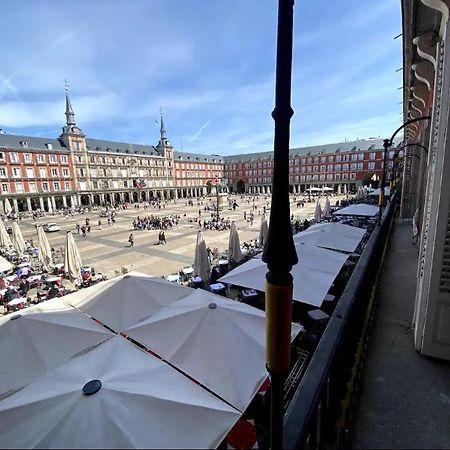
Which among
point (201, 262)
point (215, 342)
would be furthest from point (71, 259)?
point (215, 342)

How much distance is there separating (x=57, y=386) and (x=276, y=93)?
434 cm

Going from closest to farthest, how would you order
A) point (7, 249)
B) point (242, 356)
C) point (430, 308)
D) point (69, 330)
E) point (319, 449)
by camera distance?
1. point (319, 449)
2. point (430, 308)
3. point (242, 356)
4. point (69, 330)
5. point (7, 249)

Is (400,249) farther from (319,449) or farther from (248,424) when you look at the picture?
(319,449)

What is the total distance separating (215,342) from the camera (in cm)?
484

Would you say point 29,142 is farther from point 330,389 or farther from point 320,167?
point 320,167

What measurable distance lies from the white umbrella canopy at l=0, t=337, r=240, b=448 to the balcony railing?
3.90 ft

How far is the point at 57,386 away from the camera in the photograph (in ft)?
11.8

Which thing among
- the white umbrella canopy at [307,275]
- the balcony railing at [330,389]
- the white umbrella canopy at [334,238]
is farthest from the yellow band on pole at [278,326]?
the white umbrella canopy at [334,238]

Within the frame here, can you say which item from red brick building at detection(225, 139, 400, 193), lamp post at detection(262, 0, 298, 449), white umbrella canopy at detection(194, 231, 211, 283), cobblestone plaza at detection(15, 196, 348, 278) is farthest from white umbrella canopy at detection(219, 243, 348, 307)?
red brick building at detection(225, 139, 400, 193)

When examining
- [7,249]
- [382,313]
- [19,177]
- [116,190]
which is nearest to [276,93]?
[382,313]

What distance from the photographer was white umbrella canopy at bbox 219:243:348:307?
711 cm

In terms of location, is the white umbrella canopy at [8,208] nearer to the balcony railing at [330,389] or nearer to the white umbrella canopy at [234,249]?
the white umbrella canopy at [234,249]

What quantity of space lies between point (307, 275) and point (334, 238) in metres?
4.44

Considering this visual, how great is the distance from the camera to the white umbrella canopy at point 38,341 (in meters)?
4.70
